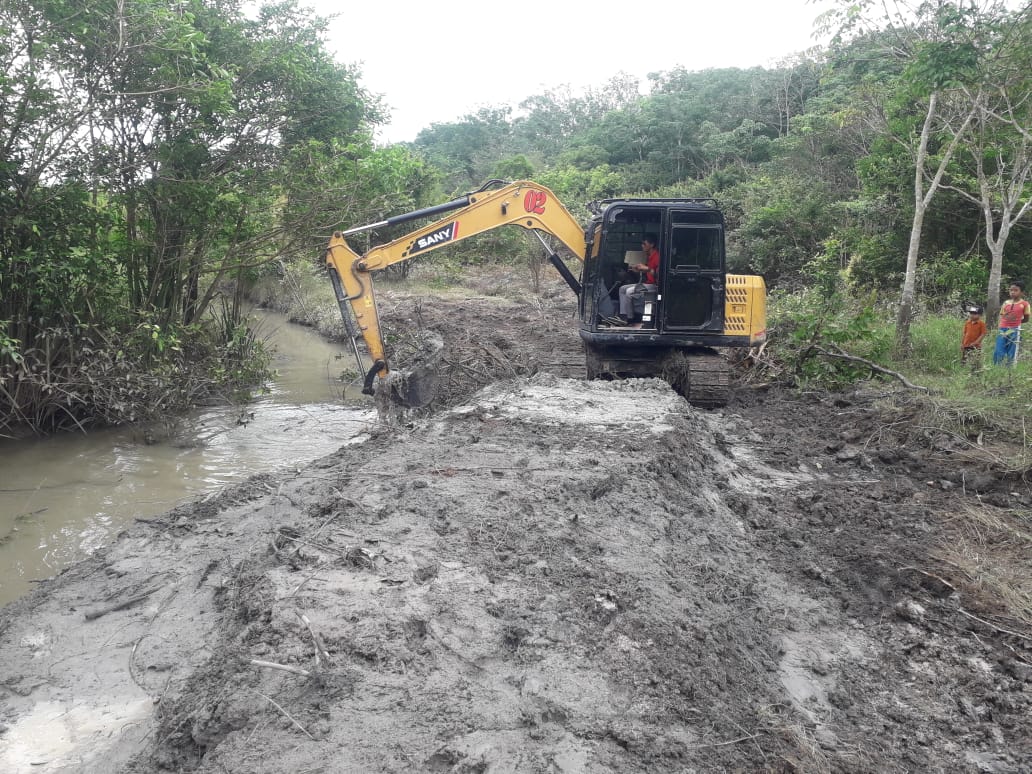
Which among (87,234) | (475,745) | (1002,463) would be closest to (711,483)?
(1002,463)

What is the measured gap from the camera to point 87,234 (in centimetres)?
841

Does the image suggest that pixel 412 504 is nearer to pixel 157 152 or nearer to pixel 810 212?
pixel 157 152

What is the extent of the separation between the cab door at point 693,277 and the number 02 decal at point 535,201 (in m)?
1.63

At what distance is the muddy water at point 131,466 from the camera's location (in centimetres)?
618

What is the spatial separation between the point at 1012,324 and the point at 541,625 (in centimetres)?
893

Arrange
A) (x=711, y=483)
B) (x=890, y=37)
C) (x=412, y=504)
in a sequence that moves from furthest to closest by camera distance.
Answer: (x=890, y=37), (x=711, y=483), (x=412, y=504)

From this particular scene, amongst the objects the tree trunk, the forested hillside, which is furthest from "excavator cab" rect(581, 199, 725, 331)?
the tree trunk

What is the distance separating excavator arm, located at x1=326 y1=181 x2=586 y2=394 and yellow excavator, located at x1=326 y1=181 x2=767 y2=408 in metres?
0.01

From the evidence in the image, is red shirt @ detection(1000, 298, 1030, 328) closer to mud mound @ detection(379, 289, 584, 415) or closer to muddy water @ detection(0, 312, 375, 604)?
mud mound @ detection(379, 289, 584, 415)

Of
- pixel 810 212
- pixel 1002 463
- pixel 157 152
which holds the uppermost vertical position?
pixel 157 152

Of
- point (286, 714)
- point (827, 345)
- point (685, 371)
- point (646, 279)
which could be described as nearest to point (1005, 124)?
point (827, 345)

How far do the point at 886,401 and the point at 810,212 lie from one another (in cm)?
1213

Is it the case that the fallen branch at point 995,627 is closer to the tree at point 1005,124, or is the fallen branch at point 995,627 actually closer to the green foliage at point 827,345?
the green foliage at point 827,345

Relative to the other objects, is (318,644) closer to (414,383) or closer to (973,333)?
(414,383)
